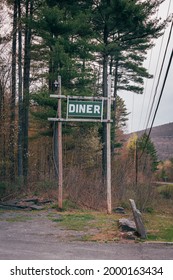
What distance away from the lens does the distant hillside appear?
111350 millimetres

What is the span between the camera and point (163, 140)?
403ft

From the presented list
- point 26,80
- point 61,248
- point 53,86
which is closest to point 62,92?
point 53,86

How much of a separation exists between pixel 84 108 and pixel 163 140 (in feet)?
Answer: 359

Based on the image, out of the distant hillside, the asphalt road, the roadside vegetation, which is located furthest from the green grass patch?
the distant hillside

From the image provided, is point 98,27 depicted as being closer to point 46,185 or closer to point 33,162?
point 33,162

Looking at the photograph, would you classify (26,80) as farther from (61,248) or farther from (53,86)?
(61,248)

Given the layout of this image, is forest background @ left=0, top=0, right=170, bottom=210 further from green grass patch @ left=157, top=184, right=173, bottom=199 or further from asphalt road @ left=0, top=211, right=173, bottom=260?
green grass patch @ left=157, top=184, right=173, bottom=199

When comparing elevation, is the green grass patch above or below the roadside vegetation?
below

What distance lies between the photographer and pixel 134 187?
Answer: 22891mm

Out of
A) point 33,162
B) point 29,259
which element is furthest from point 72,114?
point 33,162

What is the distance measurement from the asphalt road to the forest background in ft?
23.3

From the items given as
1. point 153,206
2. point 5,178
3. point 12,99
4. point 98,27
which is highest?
point 98,27

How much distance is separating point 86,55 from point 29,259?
1944cm

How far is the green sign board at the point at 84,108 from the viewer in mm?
15109
